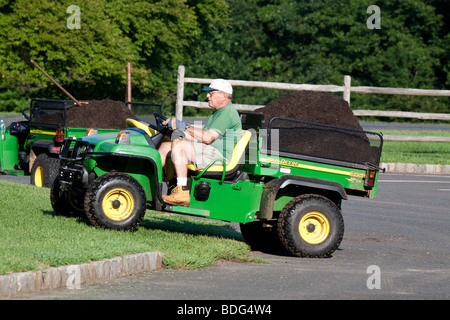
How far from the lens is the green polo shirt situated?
32.7ft

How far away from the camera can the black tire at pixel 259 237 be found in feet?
34.8

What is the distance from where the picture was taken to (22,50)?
123 feet

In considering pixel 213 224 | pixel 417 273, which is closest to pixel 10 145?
pixel 213 224

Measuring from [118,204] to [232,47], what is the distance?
45.8m

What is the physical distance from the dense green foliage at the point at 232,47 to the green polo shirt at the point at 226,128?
27692mm

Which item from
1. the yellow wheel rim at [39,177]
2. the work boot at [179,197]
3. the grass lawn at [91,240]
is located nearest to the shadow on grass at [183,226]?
the grass lawn at [91,240]

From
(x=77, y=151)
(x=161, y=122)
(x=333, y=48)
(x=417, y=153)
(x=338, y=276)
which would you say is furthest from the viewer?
(x=333, y=48)

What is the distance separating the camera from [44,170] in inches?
630

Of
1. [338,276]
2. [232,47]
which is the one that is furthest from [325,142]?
[232,47]

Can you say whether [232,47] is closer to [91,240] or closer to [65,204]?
[65,204]

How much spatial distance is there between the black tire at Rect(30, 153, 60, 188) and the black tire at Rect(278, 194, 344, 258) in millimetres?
7051

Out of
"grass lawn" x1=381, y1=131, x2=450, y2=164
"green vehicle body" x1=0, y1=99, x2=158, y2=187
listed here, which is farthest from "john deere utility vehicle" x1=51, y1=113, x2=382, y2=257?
"grass lawn" x1=381, y1=131, x2=450, y2=164

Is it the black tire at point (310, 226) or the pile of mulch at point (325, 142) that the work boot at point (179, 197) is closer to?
the black tire at point (310, 226)

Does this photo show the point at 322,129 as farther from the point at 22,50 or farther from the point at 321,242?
the point at 22,50
